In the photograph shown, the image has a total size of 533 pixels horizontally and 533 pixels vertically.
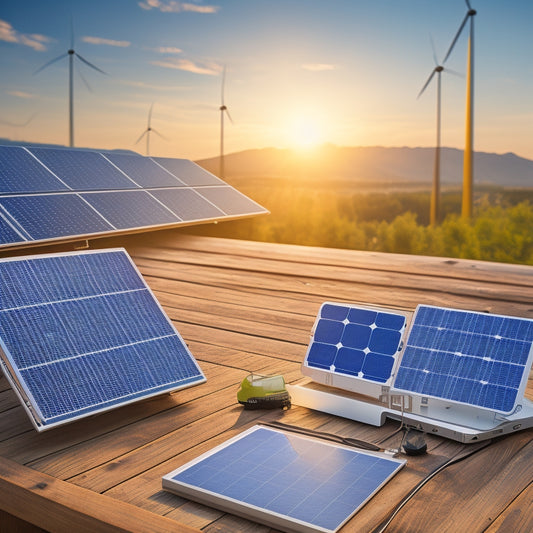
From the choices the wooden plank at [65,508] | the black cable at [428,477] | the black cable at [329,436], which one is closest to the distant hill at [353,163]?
the black cable at [329,436]

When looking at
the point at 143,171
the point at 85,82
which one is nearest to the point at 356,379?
the point at 143,171

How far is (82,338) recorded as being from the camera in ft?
8.06

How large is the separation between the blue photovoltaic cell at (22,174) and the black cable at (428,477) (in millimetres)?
5278

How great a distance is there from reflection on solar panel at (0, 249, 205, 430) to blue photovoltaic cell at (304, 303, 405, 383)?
Answer: 20.9 inches

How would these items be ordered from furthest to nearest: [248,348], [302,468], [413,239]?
[413,239]
[248,348]
[302,468]

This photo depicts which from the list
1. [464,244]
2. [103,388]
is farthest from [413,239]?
[103,388]

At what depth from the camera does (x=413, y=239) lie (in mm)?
12703

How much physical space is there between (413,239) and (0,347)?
36.7ft

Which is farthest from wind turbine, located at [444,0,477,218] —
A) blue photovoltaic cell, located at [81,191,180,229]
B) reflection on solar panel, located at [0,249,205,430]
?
reflection on solar panel, located at [0,249,205,430]

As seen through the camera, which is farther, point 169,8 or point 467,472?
point 169,8

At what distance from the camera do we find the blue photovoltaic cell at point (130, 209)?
6523 mm

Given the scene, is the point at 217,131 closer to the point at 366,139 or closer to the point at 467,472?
the point at 366,139

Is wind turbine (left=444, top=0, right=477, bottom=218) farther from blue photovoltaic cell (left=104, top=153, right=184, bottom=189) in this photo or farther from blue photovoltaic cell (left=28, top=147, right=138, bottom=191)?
blue photovoltaic cell (left=28, top=147, right=138, bottom=191)

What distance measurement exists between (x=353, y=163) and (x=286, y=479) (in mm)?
26957
